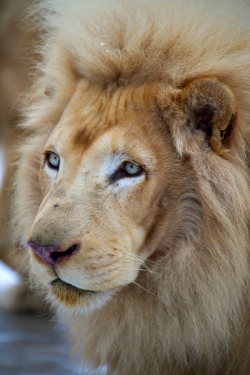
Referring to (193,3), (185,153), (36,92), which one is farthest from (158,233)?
(36,92)

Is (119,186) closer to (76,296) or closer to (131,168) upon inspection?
(131,168)

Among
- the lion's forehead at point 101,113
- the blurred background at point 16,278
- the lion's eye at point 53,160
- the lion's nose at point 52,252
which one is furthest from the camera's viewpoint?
the blurred background at point 16,278

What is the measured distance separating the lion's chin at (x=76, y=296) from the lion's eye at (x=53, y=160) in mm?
316

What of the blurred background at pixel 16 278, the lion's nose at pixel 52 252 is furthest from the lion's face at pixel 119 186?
the blurred background at pixel 16 278

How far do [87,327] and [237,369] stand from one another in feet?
1.29

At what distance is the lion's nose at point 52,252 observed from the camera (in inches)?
47.7

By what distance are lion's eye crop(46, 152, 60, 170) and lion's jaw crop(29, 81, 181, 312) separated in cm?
4

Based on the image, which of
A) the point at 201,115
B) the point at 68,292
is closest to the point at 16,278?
the point at 68,292

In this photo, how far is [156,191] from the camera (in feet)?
4.35

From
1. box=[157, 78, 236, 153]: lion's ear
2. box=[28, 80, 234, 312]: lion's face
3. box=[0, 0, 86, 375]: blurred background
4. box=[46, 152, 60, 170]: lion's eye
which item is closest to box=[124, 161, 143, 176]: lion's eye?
Answer: box=[28, 80, 234, 312]: lion's face

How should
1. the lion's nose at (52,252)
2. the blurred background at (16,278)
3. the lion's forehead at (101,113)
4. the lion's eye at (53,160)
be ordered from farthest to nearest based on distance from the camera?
the blurred background at (16,278) < the lion's eye at (53,160) < the lion's forehead at (101,113) < the lion's nose at (52,252)

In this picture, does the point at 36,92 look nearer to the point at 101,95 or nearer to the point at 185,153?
the point at 101,95

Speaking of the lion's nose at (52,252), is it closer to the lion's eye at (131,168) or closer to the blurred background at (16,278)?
the lion's eye at (131,168)

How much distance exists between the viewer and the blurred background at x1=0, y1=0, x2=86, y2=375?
74.4 inches
